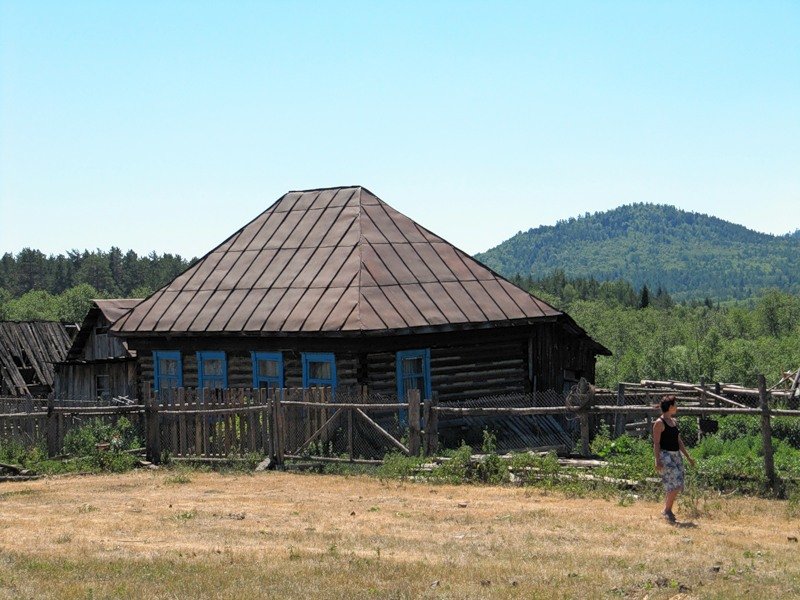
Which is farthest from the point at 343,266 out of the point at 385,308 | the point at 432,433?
the point at 432,433

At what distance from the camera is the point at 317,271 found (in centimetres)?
2584

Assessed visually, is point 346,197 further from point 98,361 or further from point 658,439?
point 98,361

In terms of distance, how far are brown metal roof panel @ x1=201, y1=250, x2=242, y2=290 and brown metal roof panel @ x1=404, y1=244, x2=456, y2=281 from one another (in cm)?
483

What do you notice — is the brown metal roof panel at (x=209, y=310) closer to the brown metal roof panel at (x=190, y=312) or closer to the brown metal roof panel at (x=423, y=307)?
the brown metal roof panel at (x=190, y=312)

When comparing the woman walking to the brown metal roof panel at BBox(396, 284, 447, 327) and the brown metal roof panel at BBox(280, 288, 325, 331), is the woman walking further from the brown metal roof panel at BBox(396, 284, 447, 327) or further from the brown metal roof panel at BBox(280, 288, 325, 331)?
the brown metal roof panel at BBox(280, 288, 325, 331)

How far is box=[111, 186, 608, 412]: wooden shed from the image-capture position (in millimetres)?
23844

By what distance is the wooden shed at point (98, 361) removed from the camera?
41544mm

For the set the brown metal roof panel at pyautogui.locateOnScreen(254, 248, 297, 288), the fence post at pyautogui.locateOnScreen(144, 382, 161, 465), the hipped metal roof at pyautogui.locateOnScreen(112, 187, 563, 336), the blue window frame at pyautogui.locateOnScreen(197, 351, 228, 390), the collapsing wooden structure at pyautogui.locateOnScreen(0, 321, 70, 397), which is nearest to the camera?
the fence post at pyautogui.locateOnScreen(144, 382, 161, 465)

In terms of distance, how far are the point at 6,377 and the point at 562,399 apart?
32.2 metres

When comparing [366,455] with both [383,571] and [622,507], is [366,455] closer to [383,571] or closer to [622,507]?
[622,507]

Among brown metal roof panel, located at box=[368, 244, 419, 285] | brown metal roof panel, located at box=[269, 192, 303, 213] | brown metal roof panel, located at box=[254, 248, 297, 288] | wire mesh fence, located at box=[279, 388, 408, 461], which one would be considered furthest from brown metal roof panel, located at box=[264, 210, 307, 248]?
wire mesh fence, located at box=[279, 388, 408, 461]

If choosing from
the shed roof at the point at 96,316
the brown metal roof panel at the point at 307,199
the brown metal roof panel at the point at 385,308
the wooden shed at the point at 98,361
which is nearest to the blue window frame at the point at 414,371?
the brown metal roof panel at the point at 385,308

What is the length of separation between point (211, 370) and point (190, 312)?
4.98 feet

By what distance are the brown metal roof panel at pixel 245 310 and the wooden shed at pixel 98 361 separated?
1581 cm
